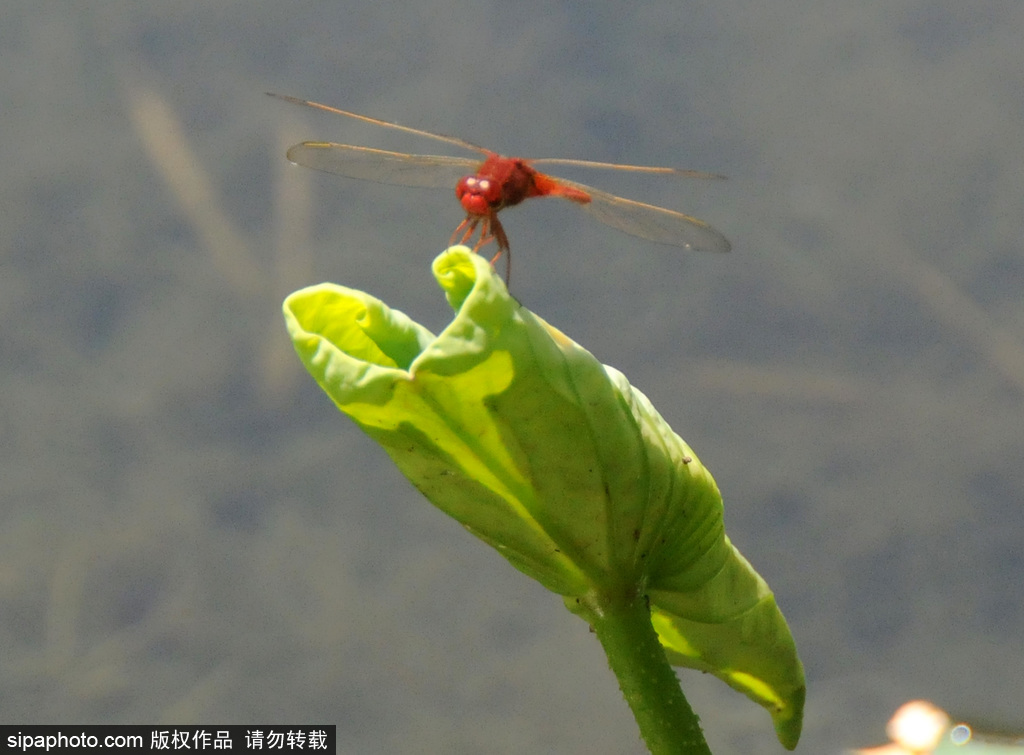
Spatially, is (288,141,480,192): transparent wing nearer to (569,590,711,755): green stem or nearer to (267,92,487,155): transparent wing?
(267,92,487,155): transparent wing

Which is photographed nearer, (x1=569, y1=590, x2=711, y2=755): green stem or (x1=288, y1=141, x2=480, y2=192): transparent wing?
(x1=569, y1=590, x2=711, y2=755): green stem

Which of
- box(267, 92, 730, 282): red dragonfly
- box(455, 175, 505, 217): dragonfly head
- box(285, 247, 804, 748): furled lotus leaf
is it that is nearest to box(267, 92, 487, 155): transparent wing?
box(267, 92, 730, 282): red dragonfly

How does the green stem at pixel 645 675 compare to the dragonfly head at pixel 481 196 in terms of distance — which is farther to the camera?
the dragonfly head at pixel 481 196

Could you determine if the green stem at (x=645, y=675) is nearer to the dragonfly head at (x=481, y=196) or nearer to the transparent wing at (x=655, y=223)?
the dragonfly head at (x=481, y=196)

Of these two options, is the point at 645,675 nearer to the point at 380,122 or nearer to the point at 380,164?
the point at 380,122

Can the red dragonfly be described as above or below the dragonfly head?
above

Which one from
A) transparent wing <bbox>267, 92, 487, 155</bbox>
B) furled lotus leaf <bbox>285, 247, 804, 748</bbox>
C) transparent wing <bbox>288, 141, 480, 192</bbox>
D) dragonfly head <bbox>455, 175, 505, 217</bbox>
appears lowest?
furled lotus leaf <bbox>285, 247, 804, 748</bbox>

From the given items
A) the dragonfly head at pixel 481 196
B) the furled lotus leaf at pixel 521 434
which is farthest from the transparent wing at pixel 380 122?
the furled lotus leaf at pixel 521 434
